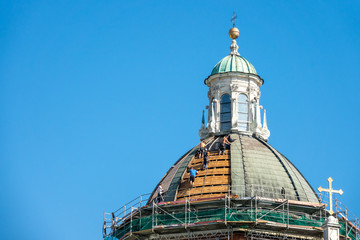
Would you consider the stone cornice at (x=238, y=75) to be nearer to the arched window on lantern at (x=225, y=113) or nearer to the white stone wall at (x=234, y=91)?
the white stone wall at (x=234, y=91)

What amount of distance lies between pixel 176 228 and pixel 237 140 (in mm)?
10832

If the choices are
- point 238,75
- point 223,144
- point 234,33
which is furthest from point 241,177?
point 234,33

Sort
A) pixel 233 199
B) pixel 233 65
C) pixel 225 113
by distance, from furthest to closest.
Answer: pixel 233 65
pixel 225 113
pixel 233 199

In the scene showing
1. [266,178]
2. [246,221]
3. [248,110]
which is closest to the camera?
[246,221]

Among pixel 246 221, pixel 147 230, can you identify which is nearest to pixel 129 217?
pixel 147 230

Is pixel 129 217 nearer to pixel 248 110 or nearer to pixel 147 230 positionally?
pixel 147 230

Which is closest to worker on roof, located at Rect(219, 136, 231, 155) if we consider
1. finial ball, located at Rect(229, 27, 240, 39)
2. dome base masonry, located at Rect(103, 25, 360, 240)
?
dome base masonry, located at Rect(103, 25, 360, 240)

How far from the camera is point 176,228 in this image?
80.8m

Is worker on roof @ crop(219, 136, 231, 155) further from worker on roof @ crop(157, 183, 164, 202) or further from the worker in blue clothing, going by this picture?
worker on roof @ crop(157, 183, 164, 202)

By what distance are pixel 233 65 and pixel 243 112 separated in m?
3.81

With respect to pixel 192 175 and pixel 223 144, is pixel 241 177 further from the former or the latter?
pixel 223 144

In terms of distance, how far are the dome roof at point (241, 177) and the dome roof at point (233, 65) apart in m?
8.19

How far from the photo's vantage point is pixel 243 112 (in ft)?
309

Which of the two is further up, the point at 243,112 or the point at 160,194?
the point at 243,112
